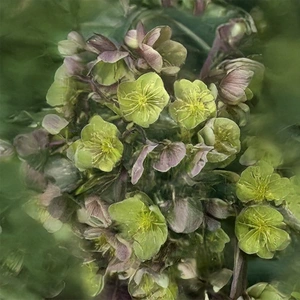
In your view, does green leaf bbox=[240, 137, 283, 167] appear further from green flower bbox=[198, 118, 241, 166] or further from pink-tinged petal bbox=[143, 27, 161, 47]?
pink-tinged petal bbox=[143, 27, 161, 47]

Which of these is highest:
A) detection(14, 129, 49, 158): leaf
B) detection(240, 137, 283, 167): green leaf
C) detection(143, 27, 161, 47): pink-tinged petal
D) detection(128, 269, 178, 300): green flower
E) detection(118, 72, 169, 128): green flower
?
detection(143, 27, 161, 47): pink-tinged petal

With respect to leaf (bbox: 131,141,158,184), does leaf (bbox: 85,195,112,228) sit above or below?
below

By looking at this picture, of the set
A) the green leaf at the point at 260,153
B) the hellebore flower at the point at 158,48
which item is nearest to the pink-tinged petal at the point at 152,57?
the hellebore flower at the point at 158,48

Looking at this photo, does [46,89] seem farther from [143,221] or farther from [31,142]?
[143,221]

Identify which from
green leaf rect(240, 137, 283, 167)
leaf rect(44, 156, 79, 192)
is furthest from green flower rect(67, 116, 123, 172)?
green leaf rect(240, 137, 283, 167)

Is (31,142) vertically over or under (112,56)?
under

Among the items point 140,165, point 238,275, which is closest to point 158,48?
point 140,165

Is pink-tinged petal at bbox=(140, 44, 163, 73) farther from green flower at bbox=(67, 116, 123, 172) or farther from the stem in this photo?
the stem
